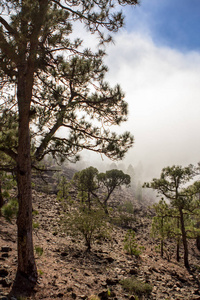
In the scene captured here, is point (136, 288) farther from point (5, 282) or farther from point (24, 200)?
point (24, 200)

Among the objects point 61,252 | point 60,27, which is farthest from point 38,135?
point 61,252

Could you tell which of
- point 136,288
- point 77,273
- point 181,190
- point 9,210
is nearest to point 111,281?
point 136,288

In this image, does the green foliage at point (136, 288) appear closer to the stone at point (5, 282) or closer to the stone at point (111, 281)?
the stone at point (111, 281)

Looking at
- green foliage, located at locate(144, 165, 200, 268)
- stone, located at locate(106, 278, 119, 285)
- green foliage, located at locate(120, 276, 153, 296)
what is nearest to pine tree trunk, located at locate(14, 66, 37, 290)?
stone, located at locate(106, 278, 119, 285)

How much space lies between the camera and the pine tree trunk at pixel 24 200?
4719mm

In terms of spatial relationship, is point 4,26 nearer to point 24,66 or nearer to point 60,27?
point 24,66

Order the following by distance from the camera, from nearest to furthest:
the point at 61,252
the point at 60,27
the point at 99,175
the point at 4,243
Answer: the point at 60,27
the point at 4,243
the point at 61,252
the point at 99,175

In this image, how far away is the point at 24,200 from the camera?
4.82 metres

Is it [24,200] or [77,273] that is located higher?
[24,200]

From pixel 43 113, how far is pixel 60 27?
113 inches

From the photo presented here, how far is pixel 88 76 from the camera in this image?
6469mm

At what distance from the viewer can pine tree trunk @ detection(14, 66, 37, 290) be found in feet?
15.5

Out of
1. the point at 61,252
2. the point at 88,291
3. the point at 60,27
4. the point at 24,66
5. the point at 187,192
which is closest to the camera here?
the point at 24,66

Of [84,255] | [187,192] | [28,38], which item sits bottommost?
[84,255]
